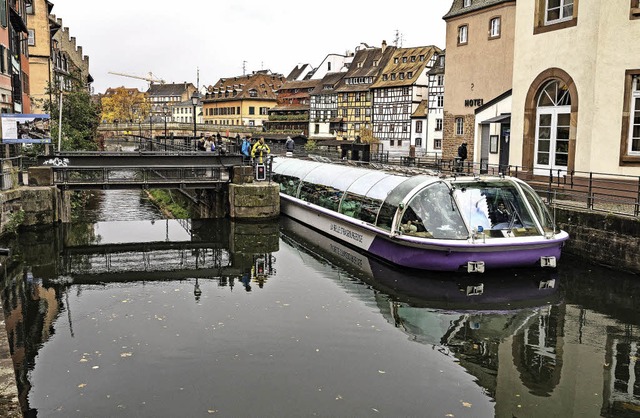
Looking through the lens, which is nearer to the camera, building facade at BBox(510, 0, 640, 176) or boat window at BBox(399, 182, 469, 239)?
boat window at BBox(399, 182, 469, 239)

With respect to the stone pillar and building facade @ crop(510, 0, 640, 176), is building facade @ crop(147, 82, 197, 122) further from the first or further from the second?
building facade @ crop(510, 0, 640, 176)

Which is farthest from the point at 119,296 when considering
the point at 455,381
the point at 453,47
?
the point at 453,47

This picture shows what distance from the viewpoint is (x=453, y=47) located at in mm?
36281

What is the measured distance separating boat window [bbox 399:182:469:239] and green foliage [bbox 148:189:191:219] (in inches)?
646

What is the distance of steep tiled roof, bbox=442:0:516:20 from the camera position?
33406 millimetres

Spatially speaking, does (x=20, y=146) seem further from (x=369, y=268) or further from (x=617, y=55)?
(x=617, y=55)

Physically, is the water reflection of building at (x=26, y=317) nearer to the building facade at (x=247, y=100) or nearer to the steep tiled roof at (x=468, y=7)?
the steep tiled roof at (x=468, y=7)

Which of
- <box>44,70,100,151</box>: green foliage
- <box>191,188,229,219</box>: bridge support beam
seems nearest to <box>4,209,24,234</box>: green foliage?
<box>191,188,229,219</box>: bridge support beam

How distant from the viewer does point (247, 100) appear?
374 ft

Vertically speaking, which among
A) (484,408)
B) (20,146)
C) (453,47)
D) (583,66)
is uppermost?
(453,47)

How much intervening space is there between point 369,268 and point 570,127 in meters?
8.99

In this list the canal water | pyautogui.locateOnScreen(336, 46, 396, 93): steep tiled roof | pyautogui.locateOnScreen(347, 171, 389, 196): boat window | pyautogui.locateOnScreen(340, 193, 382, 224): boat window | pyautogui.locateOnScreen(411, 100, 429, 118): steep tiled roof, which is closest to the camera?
the canal water

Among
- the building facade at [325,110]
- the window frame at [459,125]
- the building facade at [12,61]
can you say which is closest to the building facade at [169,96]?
the building facade at [325,110]

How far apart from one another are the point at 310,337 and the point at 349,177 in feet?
31.9
